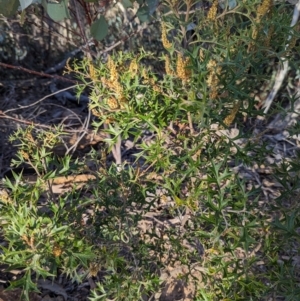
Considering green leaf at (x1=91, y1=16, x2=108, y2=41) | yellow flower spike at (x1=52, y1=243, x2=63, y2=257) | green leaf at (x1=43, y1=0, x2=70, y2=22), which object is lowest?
yellow flower spike at (x1=52, y1=243, x2=63, y2=257)

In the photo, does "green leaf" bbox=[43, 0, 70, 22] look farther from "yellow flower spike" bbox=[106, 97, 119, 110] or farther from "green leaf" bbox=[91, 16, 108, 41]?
"yellow flower spike" bbox=[106, 97, 119, 110]

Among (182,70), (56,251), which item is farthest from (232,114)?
(56,251)

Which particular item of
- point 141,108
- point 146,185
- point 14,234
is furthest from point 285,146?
point 14,234

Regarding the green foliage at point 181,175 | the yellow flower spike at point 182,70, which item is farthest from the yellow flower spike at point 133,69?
the yellow flower spike at point 182,70

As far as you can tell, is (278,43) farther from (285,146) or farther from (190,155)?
(285,146)

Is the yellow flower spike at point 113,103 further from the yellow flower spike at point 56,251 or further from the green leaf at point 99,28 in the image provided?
the green leaf at point 99,28

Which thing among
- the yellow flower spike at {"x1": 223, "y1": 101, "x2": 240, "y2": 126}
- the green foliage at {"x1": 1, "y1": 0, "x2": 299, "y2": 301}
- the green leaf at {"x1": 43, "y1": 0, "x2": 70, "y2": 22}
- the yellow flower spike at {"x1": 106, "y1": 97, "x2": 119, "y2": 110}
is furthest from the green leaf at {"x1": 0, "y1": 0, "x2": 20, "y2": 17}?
the yellow flower spike at {"x1": 223, "y1": 101, "x2": 240, "y2": 126}

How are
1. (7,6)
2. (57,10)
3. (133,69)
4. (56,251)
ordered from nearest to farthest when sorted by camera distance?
(56,251) → (133,69) → (7,6) → (57,10)

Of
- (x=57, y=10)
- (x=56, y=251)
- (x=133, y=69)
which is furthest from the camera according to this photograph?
(x=57, y=10)

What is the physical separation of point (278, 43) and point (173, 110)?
0.30 metres

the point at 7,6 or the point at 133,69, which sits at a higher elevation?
the point at 7,6

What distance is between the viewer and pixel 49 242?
115cm

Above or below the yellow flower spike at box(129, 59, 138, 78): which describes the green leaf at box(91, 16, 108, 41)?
above

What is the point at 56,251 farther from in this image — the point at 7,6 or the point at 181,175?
the point at 7,6
